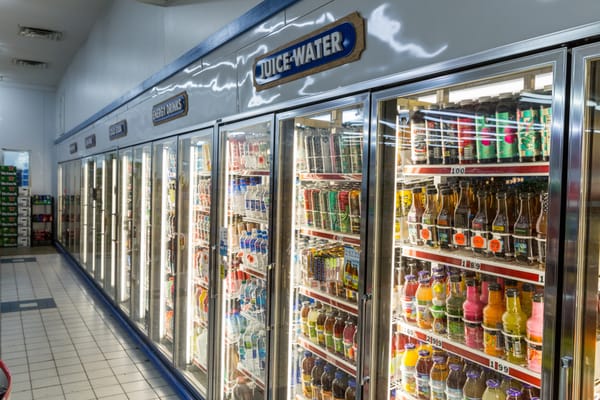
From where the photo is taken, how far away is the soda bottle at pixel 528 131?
5.85 feet

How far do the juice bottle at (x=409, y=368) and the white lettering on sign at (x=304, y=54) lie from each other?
4.90 ft

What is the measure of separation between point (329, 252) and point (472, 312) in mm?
1068

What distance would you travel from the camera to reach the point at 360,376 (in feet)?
7.50

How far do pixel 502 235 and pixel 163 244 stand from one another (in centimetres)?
395

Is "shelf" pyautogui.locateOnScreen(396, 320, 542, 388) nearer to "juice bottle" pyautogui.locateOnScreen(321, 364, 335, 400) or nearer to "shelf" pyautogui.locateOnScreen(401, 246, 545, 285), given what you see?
"shelf" pyautogui.locateOnScreen(401, 246, 545, 285)

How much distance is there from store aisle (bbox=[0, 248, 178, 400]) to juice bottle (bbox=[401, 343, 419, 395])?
2.73m

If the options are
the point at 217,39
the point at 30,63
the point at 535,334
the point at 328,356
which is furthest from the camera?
the point at 30,63

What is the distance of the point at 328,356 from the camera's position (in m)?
2.75

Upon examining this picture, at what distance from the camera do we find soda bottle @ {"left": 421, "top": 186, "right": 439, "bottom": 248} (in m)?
2.21

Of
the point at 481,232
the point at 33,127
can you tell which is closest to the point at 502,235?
the point at 481,232

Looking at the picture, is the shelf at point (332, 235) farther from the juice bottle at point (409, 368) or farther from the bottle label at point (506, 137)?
the bottle label at point (506, 137)

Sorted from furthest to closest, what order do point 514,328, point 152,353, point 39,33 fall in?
point 39,33, point 152,353, point 514,328

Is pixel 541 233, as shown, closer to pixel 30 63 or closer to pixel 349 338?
pixel 349 338

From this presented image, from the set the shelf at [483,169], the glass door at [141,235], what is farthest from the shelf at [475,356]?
the glass door at [141,235]
